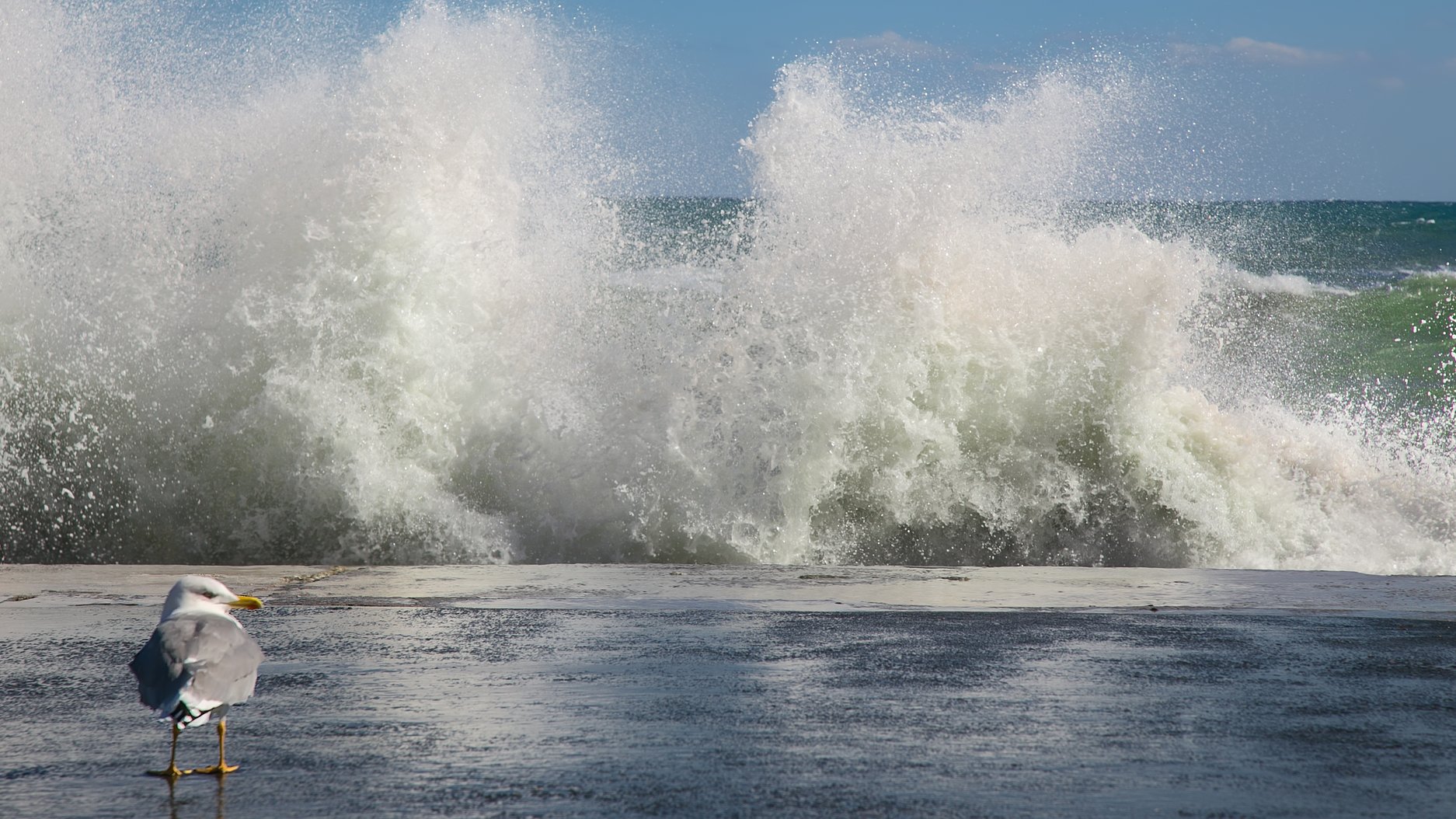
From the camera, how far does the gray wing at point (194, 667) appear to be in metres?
3.13

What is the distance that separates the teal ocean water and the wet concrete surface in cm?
257

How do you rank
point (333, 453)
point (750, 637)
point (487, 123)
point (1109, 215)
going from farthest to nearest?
point (1109, 215)
point (487, 123)
point (333, 453)
point (750, 637)

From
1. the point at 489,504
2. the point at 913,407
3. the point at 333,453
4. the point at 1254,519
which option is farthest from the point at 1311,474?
the point at 333,453

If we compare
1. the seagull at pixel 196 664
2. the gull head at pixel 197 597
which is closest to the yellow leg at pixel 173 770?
the seagull at pixel 196 664

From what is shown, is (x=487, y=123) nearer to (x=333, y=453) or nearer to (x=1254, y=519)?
(x=333, y=453)

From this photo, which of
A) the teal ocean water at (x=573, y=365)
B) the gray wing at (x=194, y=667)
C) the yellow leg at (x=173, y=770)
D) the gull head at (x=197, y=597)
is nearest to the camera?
the gray wing at (x=194, y=667)

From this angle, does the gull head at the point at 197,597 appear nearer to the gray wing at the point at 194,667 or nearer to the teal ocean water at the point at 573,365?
the gray wing at the point at 194,667

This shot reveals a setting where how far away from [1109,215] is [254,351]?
611cm

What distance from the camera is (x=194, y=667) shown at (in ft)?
10.4

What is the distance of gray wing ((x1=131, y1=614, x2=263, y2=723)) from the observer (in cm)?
313

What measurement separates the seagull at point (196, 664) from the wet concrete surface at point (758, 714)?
0.58 feet

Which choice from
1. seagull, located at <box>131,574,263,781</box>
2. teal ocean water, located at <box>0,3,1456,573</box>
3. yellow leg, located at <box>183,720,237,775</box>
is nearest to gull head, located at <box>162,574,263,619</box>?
seagull, located at <box>131,574,263,781</box>

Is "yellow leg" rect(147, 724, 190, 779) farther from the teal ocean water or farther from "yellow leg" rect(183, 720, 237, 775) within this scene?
the teal ocean water

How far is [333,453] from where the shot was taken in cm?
803
